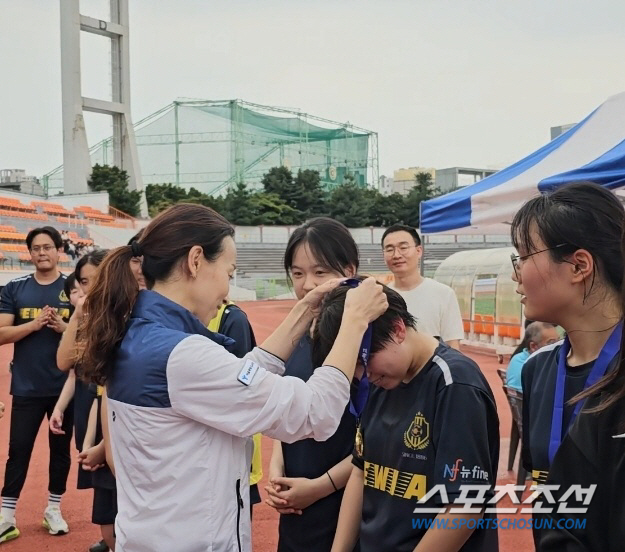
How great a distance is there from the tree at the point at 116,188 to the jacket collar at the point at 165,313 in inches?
1627

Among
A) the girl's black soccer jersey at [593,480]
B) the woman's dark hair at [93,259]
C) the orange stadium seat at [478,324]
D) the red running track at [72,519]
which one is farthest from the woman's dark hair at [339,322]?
the orange stadium seat at [478,324]

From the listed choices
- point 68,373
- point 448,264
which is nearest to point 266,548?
point 68,373

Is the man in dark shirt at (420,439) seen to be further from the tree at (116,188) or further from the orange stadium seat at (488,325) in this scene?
the tree at (116,188)

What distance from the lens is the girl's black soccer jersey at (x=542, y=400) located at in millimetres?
1697

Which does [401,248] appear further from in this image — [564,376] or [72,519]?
[564,376]

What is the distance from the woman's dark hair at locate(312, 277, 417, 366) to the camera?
193 cm

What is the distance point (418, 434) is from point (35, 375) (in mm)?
3728

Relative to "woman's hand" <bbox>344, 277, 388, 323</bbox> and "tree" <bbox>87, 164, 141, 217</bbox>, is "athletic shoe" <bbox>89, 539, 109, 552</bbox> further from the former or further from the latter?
"tree" <bbox>87, 164, 141, 217</bbox>

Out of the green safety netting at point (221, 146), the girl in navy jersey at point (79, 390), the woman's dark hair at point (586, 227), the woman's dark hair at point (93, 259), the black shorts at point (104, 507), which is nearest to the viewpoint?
the woman's dark hair at point (586, 227)

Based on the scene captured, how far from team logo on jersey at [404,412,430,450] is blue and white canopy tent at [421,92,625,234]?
3.25 meters

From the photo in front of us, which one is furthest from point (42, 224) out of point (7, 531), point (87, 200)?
point (7, 531)

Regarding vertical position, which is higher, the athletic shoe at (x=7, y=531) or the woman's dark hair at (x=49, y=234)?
the woman's dark hair at (x=49, y=234)

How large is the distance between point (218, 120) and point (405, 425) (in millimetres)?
72438

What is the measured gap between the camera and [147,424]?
1.85 meters
